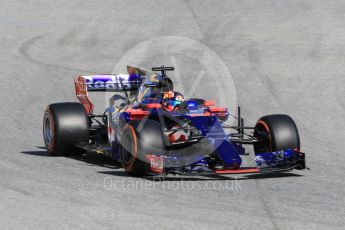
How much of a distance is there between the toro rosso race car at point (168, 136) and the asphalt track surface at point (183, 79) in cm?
25

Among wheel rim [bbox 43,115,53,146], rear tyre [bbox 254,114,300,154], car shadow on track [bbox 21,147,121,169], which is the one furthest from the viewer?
wheel rim [bbox 43,115,53,146]

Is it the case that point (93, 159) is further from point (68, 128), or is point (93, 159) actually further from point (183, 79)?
point (183, 79)

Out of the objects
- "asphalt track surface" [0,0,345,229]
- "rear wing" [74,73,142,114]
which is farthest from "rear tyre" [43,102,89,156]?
"rear wing" [74,73,142,114]

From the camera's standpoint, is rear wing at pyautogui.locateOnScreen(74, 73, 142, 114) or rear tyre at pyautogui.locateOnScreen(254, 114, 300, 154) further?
rear wing at pyautogui.locateOnScreen(74, 73, 142, 114)

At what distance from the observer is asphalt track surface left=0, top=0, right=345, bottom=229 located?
10688 millimetres

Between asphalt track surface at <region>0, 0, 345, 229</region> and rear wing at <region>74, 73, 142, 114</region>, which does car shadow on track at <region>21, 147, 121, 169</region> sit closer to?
asphalt track surface at <region>0, 0, 345, 229</region>

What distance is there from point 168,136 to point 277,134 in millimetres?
1682

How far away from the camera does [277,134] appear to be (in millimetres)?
13672

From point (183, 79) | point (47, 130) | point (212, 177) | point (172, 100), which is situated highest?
point (183, 79)

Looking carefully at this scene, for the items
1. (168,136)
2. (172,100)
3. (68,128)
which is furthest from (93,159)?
(168,136)

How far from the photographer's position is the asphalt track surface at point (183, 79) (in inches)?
421

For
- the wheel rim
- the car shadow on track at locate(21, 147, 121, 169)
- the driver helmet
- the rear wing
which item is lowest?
the car shadow on track at locate(21, 147, 121, 169)

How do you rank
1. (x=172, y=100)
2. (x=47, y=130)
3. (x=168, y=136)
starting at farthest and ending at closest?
(x=47, y=130) < (x=172, y=100) < (x=168, y=136)

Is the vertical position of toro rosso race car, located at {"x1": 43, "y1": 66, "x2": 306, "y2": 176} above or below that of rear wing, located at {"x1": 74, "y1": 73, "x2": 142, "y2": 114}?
below
